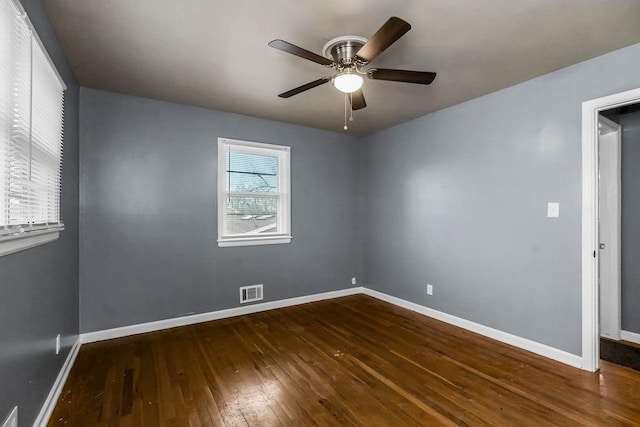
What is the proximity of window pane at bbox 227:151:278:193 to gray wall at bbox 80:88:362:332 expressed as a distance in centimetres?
23

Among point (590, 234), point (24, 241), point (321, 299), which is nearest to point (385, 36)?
point (24, 241)

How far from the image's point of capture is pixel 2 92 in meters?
1.28

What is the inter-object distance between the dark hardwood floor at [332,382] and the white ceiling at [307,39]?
2.51m

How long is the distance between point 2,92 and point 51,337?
1608mm

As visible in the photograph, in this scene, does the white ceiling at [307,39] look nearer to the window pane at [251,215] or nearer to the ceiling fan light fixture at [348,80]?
the ceiling fan light fixture at [348,80]

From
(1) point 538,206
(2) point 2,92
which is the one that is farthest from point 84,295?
(1) point 538,206

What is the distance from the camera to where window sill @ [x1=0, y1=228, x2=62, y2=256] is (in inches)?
50.2

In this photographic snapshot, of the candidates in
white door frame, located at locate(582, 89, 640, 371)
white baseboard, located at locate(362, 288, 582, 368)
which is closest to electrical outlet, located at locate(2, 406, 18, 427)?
white baseboard, located at locate(362, 288, 582, 368)

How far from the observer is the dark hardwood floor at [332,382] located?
1.92m

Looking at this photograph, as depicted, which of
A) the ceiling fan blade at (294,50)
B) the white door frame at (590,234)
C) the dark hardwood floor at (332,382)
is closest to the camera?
the ceiling fan blade at (294,50)

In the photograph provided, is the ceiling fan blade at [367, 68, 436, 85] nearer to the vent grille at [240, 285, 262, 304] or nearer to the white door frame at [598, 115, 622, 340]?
the white door frame at [598, 115, 622, 340]

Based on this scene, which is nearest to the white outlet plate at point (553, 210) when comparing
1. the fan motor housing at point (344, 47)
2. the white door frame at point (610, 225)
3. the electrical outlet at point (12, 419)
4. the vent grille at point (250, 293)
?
the white door frame at point (610, 225)

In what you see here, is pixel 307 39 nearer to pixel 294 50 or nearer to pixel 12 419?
pixel 294 50

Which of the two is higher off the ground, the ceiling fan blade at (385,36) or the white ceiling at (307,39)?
the white ceiling at (307,39)
